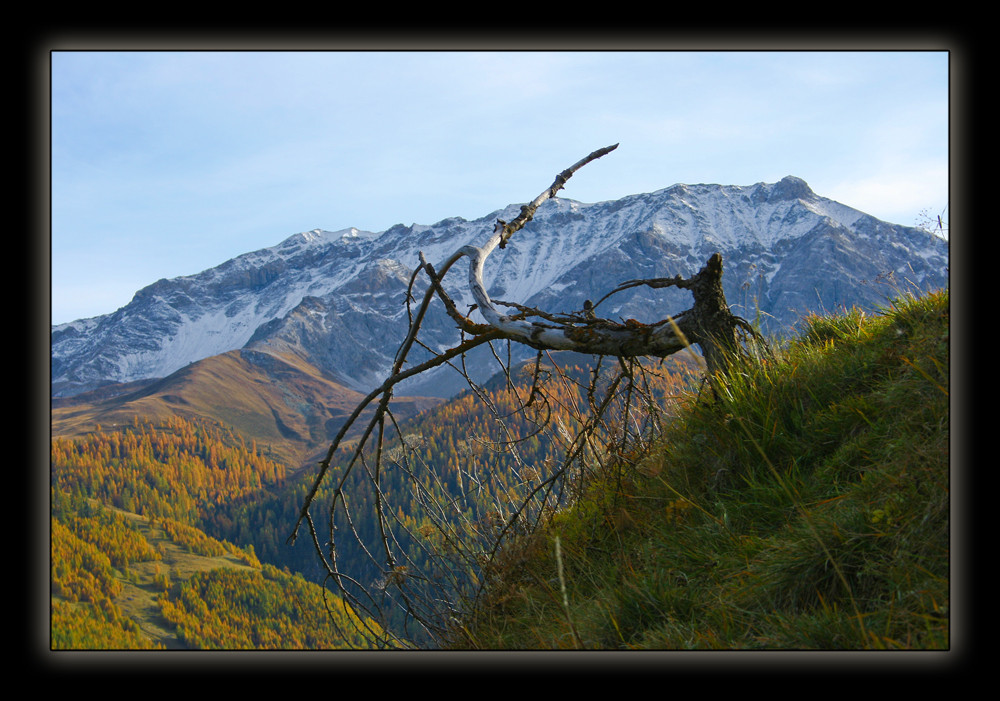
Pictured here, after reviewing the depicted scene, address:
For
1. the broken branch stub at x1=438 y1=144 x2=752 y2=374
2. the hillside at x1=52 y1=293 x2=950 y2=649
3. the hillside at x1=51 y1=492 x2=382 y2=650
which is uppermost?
the broken branch stub at x1=438 y1=144 x2=752 y2=374

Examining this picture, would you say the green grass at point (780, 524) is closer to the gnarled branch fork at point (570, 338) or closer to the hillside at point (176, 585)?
the gnarled branch fork at point (570, 338)

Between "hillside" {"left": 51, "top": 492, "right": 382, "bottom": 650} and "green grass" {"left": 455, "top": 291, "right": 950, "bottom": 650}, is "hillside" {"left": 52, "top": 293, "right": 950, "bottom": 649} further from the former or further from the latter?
"hillside" {"left": 51, "top": 492, "right": 382, "bottom": 650}

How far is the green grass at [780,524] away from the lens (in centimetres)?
228

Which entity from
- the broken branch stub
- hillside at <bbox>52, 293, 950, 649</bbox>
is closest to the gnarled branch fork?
the broken branch stub

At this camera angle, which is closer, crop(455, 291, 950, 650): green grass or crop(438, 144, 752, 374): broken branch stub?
crop(455, 291, 950, 650): green grass

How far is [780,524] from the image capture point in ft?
9.21

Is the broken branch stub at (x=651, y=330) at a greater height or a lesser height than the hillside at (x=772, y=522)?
greater

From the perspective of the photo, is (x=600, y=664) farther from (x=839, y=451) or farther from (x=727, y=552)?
(x=839, y=451)

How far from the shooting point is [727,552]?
2.75 meters

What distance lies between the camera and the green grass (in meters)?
2.28

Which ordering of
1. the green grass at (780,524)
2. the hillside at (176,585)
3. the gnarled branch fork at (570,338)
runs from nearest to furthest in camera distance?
the green grass at (780,524)
the gnarled branch fork at (570,338)
the hillside at (176,585)

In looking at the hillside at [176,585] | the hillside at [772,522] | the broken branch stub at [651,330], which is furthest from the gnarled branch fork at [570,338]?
the hillside at [176,585]
